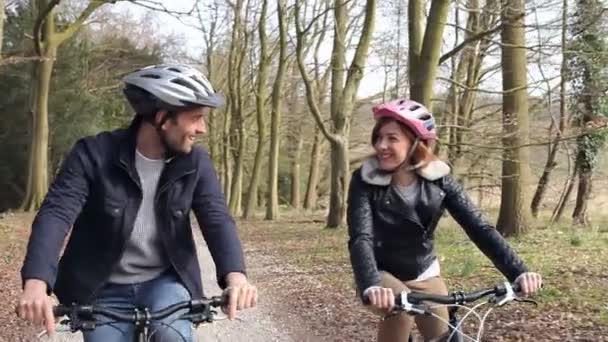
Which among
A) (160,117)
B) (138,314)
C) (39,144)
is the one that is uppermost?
(39,144)

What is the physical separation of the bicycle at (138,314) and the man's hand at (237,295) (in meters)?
0.03

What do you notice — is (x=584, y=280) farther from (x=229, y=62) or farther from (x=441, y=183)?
(x=229, y=62)

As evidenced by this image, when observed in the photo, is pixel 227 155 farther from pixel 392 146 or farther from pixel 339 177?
pixel 392 146

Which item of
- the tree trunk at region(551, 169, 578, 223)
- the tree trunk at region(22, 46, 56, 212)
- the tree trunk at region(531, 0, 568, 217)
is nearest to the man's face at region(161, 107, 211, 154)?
the tree trunk at region(531, 0, 568, 217)

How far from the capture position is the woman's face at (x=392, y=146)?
4168mm

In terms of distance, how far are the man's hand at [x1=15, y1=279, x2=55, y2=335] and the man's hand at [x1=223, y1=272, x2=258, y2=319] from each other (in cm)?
67

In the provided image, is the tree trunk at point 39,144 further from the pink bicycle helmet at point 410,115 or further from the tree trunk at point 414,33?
the pink bicycle helmet at point 410,115

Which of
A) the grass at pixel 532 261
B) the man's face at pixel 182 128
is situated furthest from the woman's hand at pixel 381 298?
the grass at pixel 532 261

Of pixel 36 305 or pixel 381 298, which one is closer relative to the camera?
pixel 36 305

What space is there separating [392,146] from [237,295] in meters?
1.26

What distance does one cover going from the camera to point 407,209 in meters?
4.12

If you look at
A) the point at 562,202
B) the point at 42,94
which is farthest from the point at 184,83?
the point at 42,94

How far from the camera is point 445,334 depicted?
13.1 feet

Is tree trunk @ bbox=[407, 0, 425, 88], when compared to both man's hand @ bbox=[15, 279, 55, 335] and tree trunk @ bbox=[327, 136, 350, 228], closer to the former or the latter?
tree trunk @ bbox=[327, 136, 350, 228]
